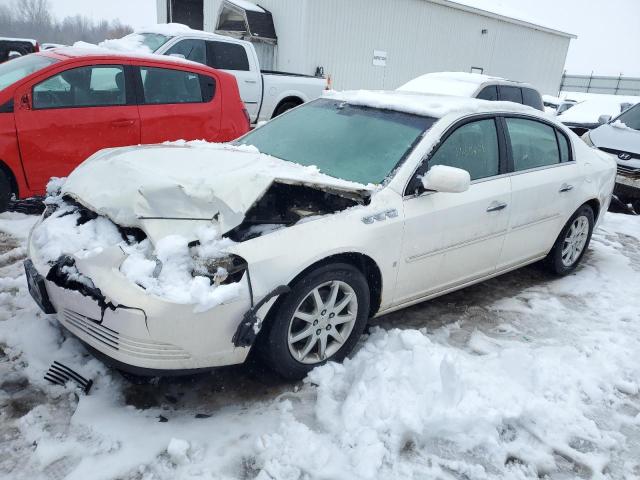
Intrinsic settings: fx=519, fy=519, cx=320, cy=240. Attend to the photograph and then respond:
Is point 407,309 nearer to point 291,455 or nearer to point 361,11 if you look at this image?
point 291,455

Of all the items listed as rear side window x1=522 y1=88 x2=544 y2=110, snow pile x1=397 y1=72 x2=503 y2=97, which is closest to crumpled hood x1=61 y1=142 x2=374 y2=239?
snow pile x1=397 y1=72 x2=503 y2=97

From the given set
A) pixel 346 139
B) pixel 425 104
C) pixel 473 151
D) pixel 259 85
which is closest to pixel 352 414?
pixel 346 139

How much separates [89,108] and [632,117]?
26.0ft

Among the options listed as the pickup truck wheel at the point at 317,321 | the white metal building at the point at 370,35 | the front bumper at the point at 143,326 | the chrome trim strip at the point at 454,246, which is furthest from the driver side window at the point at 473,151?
the white metal building at the point at 370,35

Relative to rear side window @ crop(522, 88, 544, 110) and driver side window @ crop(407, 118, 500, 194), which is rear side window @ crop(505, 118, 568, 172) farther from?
rear side window @ crop(522, 88, 544, 110)

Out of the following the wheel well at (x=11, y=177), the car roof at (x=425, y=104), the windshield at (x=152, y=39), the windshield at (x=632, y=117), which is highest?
the windshield at (x=152, y=39)

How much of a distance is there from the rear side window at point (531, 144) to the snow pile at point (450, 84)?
13.5 feet

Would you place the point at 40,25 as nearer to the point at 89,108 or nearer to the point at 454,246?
the point at 89,108

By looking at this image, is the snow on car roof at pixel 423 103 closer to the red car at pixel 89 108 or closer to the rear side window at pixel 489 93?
the red car at pixel 89 108

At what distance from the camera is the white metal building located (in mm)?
15438

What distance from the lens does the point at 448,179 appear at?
9.88 feet

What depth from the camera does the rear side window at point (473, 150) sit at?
11.1ft

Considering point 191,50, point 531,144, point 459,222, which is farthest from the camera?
point 191,50

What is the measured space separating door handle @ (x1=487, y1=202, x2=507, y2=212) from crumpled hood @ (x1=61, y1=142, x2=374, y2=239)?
1030mm
